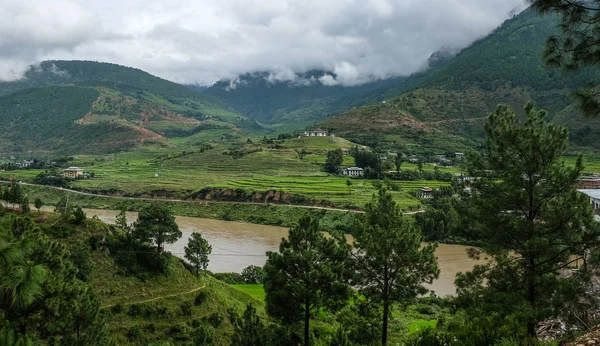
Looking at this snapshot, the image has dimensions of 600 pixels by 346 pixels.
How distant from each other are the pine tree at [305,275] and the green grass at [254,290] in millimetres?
15775

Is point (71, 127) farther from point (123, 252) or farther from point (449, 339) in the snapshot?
point (449, 339)

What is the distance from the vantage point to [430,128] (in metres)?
125

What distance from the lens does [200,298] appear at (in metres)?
24.4

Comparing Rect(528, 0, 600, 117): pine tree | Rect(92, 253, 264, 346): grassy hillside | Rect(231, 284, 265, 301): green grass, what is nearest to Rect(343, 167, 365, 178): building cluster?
Rect(231, 284, 265, 301): green grass

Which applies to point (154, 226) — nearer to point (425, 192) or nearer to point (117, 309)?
point (117, 309)

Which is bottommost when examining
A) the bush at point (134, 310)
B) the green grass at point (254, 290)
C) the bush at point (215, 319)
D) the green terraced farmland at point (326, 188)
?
the green grass at point (254, 290)

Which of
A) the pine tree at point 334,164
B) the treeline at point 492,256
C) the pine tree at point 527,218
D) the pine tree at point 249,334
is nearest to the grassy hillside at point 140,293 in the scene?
the pine tree at point 249,334

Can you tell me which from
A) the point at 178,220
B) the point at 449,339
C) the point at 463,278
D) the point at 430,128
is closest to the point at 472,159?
the point at 463,278

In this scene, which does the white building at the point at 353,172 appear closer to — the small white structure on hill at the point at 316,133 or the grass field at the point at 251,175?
the grass field at the point at 251,175

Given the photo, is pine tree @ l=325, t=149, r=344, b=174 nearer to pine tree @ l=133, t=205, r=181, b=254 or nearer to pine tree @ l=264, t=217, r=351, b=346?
pine tree @ l=133, t=205, r=181, b=254

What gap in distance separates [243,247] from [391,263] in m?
33.9

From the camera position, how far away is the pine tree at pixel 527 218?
11992mm

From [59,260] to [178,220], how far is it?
48285mm

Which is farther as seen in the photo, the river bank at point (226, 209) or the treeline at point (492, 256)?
the river bank at point (226, 209)
